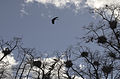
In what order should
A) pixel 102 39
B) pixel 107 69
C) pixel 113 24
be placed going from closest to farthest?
pixel 113 24
pixel 102 39
pixel 107 69

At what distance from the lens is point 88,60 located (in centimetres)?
1720

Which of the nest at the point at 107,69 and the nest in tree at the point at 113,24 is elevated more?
the nest in tree at the point at 113,24

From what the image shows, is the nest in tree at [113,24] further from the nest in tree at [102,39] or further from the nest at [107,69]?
the nest at [107,69]

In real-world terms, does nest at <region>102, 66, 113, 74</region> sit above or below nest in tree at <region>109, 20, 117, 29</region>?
below

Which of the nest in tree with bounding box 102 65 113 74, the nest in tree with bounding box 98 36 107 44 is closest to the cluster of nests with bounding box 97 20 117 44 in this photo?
the nest in tree with bounding box 98 36 107 44

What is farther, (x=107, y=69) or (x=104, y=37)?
(x=107, y=69)

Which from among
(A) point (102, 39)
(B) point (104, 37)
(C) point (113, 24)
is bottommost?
(A) point (102, 39)

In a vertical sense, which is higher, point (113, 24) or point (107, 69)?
point (113, 24)

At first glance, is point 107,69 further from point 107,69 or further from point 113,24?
point 113,24

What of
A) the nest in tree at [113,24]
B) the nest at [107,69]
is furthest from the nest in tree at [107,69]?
the nest in tree at [113,24]

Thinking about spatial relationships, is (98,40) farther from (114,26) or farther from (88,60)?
(88,60)

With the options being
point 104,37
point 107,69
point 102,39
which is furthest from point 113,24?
point 107,69

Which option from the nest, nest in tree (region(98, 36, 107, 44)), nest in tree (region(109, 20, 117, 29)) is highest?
nest in tree (region(109, 20, 117, 29))

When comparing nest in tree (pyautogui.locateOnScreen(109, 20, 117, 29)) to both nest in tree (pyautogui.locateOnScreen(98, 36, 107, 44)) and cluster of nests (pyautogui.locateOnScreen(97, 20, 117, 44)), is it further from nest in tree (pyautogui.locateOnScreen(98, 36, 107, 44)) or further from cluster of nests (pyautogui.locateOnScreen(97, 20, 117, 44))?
nest in tree (pyautogui.locateOnScreen(98, 36, 107, 44))
